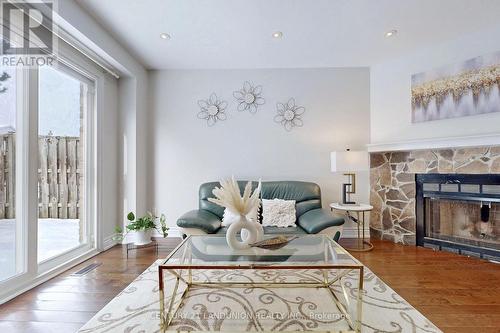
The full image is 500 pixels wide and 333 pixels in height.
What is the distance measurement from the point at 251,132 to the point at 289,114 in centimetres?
63

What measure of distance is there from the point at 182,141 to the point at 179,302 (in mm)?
2409

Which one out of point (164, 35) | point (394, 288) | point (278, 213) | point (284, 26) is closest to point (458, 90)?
point (284, 26)

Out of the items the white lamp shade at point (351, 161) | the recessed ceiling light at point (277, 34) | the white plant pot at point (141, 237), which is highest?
the recessed ceiling light at point (277, 34)

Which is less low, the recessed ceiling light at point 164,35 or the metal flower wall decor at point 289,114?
the recessed ceiling light at point 164,35

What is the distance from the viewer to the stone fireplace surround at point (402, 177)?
2.91 metres

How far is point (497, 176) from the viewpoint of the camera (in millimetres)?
2705

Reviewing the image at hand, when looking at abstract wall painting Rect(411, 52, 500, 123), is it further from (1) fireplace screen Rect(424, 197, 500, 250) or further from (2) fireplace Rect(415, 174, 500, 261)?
(1) fireplace screen Rect(424, 197, 500, 250)

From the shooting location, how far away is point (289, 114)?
3686mm

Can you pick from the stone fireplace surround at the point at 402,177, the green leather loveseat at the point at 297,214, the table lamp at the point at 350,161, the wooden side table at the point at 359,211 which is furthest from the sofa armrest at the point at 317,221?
the stone fireplace surround at the point at 402,177

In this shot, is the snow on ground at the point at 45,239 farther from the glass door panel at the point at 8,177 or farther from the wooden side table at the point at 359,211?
the wooden side table at the point at 359,211

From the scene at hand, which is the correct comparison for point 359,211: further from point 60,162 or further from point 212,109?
point 60,162

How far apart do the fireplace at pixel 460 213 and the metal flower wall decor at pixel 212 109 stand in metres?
2.90

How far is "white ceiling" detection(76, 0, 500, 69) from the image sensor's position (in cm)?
231

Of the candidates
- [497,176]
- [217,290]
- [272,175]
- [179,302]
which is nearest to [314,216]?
[272,175]
